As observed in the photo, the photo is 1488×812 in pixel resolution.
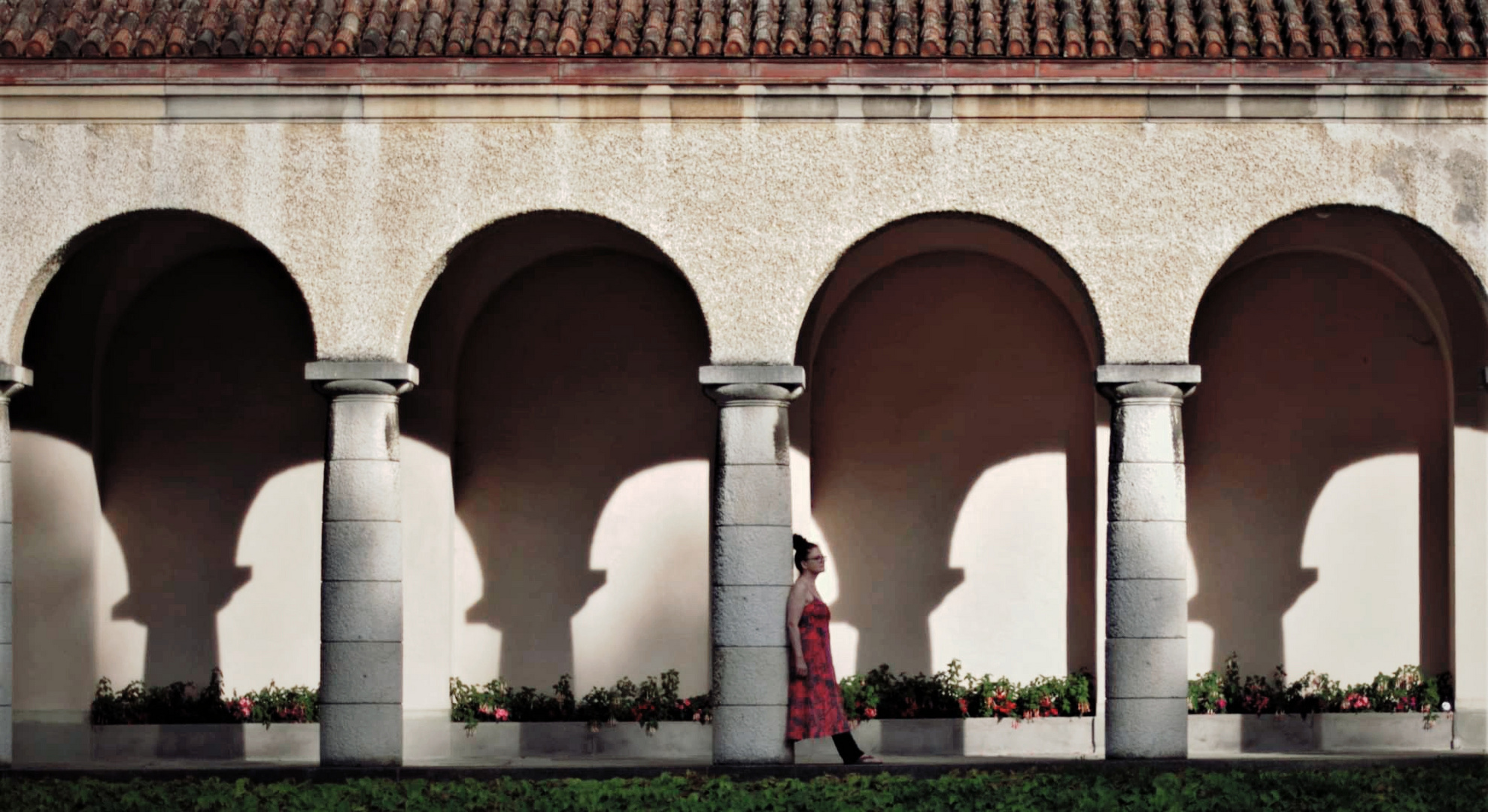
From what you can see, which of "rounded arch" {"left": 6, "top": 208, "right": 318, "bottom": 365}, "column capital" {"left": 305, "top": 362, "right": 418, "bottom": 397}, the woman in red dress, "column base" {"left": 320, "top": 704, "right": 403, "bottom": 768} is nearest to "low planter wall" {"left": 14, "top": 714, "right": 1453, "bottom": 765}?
the woman in red dress

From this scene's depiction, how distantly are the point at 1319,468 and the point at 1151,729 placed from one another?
4.07m

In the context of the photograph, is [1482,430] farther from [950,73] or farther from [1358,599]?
[950,73]

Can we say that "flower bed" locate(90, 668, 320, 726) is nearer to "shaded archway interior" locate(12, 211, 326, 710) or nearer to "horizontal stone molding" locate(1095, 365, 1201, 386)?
"shaded archway interior" locate(12, 211, 326, 710)

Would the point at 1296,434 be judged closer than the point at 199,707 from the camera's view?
No

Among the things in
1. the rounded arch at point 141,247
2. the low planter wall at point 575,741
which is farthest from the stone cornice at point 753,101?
the low planter wall at point 575,741

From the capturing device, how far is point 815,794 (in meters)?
12.1

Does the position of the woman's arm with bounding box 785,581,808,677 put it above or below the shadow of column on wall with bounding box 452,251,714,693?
below

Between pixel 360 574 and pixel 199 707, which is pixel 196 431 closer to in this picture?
pixel 199 707

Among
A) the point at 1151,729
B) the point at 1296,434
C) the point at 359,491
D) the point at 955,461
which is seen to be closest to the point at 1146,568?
the point at 1151,729

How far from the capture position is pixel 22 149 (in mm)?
14445

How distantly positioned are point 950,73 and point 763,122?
1344 mm

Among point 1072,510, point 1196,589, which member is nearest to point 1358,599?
point 1196,589

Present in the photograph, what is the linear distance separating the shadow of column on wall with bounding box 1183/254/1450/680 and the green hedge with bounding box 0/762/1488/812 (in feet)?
14.0

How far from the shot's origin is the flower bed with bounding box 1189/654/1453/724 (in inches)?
647
